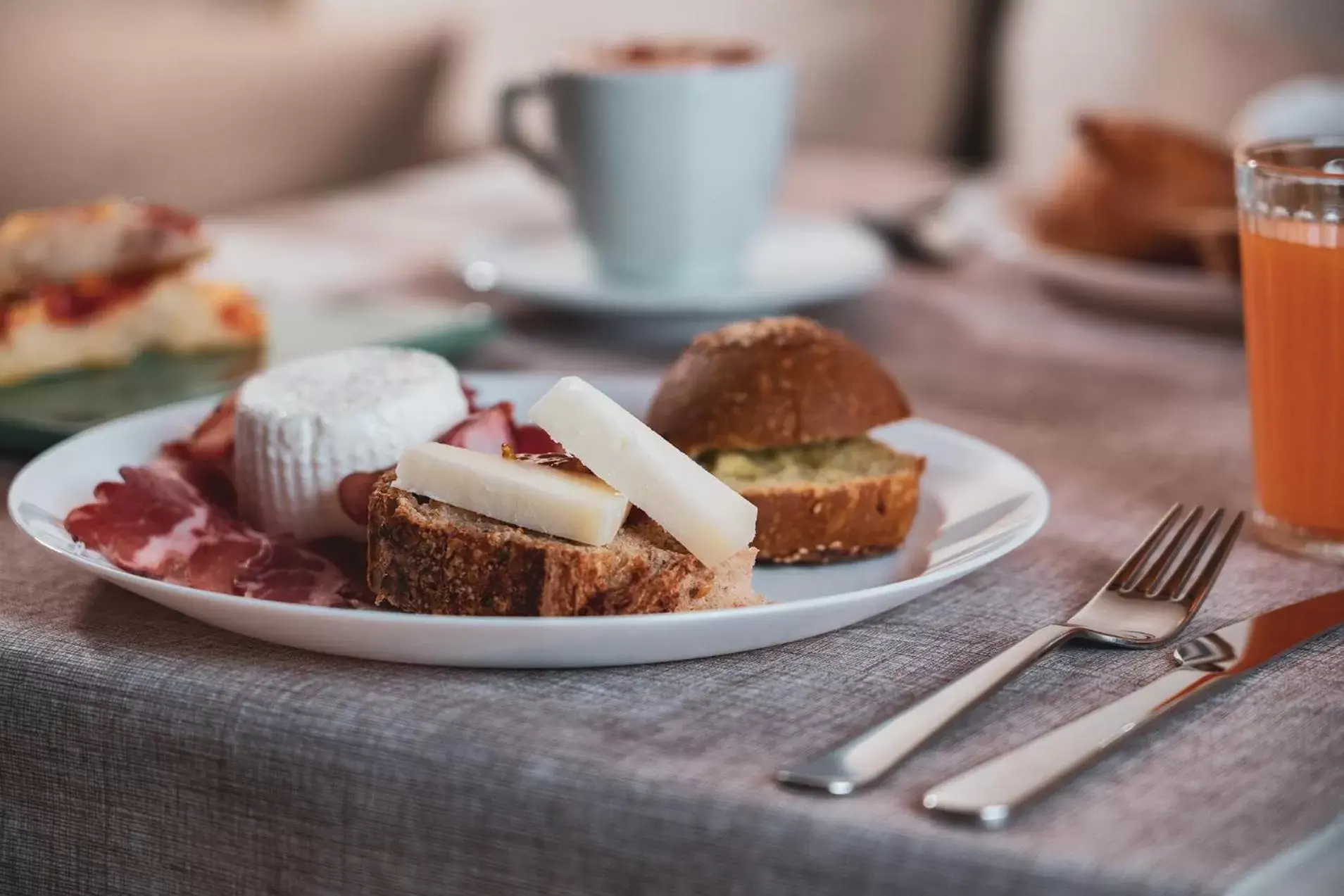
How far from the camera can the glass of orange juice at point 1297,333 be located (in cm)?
100

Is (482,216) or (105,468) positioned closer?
(105,468)

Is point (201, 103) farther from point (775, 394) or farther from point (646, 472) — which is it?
point (646, 472)

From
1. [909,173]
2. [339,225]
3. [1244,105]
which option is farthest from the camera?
[1244,105]

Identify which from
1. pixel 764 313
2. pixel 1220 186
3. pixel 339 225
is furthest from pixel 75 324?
pixel 1220 186

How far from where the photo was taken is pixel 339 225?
232 cm

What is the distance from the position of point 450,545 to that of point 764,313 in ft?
3.06

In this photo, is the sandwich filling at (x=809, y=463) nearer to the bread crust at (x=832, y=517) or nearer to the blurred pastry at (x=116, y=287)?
the bread crust at (x=832, y=517)

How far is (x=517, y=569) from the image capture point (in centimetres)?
80

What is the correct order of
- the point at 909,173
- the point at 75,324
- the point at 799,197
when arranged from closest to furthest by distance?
the point at 75,324 → the point at 799,197 → the point at 909,173

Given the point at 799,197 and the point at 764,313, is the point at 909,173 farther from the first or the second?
the point at 764,313

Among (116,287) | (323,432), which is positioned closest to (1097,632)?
(323,432)

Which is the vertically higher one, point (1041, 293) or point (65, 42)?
point (65, 42)

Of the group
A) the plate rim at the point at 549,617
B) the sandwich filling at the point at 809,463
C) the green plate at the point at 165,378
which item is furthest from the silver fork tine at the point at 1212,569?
the green plate at the point at 165,378

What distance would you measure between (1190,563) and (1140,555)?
1.2 inches
